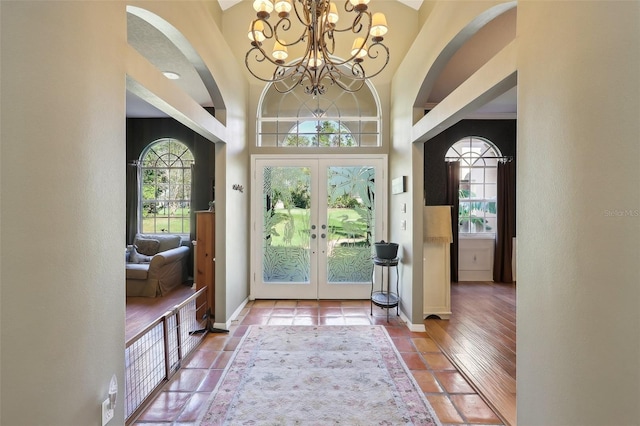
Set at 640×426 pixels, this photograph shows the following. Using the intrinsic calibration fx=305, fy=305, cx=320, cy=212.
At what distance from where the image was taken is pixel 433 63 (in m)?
2.80

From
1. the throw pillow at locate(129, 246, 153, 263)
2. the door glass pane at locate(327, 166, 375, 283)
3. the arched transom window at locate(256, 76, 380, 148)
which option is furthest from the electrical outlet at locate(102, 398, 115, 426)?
the throw pillow at locate(129, 246, 153, 263)

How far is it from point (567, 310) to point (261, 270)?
146 inches

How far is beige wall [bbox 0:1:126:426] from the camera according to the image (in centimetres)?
106

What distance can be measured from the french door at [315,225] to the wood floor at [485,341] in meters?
1.36

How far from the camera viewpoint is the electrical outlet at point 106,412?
1.53m

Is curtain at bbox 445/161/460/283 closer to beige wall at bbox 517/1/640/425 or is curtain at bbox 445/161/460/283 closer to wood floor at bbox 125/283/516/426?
wood floor at bbox 125/283/516/426

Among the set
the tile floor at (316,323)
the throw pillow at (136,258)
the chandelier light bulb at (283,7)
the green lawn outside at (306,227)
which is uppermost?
the chandelier light bulb at (283,7)

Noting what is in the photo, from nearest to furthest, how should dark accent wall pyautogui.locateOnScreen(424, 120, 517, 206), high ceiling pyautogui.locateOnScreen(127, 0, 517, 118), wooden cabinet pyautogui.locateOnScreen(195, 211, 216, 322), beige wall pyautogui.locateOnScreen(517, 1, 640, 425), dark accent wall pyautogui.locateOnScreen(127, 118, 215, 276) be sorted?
1. beige wall pyautogui.locateOnScreen(517, 1, 640, 425)
2. high ceiling pyautogui.locateOnScreen(127, 0, 517, 118)
3. wooden cabinet pyautogui.locateOnScreen(195, 211, 216, 322)
4. dark accent wall pyautogui.locateOnScreen(424, 120, 517, 206)
5. dark accent wall pyautogui.locateOnScreen(127, 118, 215, 276)

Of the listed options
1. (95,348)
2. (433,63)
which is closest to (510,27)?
(433,63)

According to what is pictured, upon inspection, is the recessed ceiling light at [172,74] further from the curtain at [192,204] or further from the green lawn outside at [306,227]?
the green lawn outside at [306,227]

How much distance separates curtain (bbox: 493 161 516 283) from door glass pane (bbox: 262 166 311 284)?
3.70 m

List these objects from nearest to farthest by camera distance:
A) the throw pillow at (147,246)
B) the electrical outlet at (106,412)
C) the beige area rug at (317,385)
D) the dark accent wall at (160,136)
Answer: the electrical outlet at (106,412), the beige area rug at (317,385), the throw pillow at (147,246), the dark accent wall at (160,136)

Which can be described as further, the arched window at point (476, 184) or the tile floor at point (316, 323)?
the arched window at point (476, 184)

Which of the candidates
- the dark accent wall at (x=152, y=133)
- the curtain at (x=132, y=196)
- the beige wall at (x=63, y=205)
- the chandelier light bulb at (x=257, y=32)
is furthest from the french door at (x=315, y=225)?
the curtain at (x=132, y=196)
